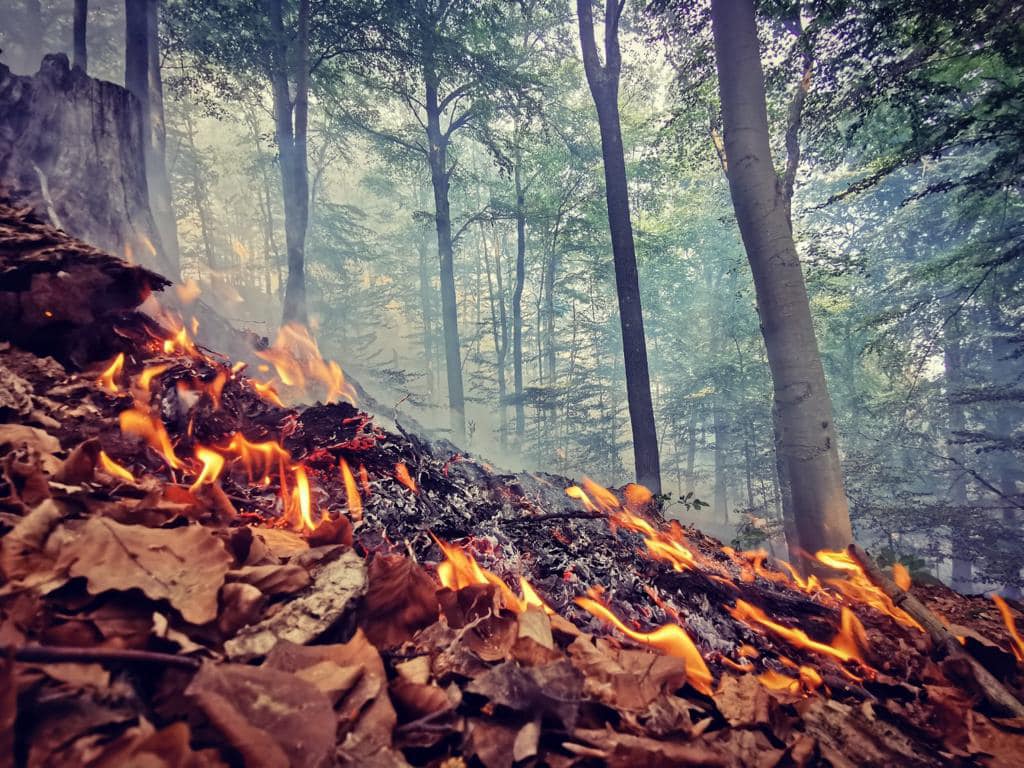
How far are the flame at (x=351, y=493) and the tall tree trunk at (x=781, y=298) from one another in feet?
17.8

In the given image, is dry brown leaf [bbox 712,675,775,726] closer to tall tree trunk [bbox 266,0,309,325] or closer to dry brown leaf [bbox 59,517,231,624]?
dry brown leaf [bbox 59,517,231,624]

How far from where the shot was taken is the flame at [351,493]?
3.14 m

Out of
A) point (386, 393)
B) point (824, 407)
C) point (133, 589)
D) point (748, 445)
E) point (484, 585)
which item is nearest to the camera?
point (133, 589)

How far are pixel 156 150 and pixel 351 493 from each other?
1325 centimetres

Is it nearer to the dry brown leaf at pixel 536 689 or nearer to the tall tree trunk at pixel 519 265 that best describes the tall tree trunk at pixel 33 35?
the tall tree trunk at pixel 519 265

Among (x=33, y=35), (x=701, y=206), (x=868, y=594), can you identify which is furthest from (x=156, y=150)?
(x=701, y=206)

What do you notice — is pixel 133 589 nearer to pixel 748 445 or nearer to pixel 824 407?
pixel 824 407

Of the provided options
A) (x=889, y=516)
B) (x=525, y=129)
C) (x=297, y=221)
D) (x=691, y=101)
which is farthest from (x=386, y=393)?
(x=889, y=516)

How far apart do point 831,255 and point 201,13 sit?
733 inches

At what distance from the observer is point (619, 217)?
9.05m

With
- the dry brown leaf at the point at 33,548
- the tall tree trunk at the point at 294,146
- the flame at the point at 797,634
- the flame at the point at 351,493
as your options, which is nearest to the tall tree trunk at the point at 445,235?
the tall tree trunk at the point at 294,146

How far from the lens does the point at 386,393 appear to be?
26.1 meters

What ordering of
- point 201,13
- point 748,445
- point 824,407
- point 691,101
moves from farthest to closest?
point 748,445 < point 201,13 < point 691,101 < point 824,407

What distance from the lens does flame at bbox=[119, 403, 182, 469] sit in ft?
9.23
